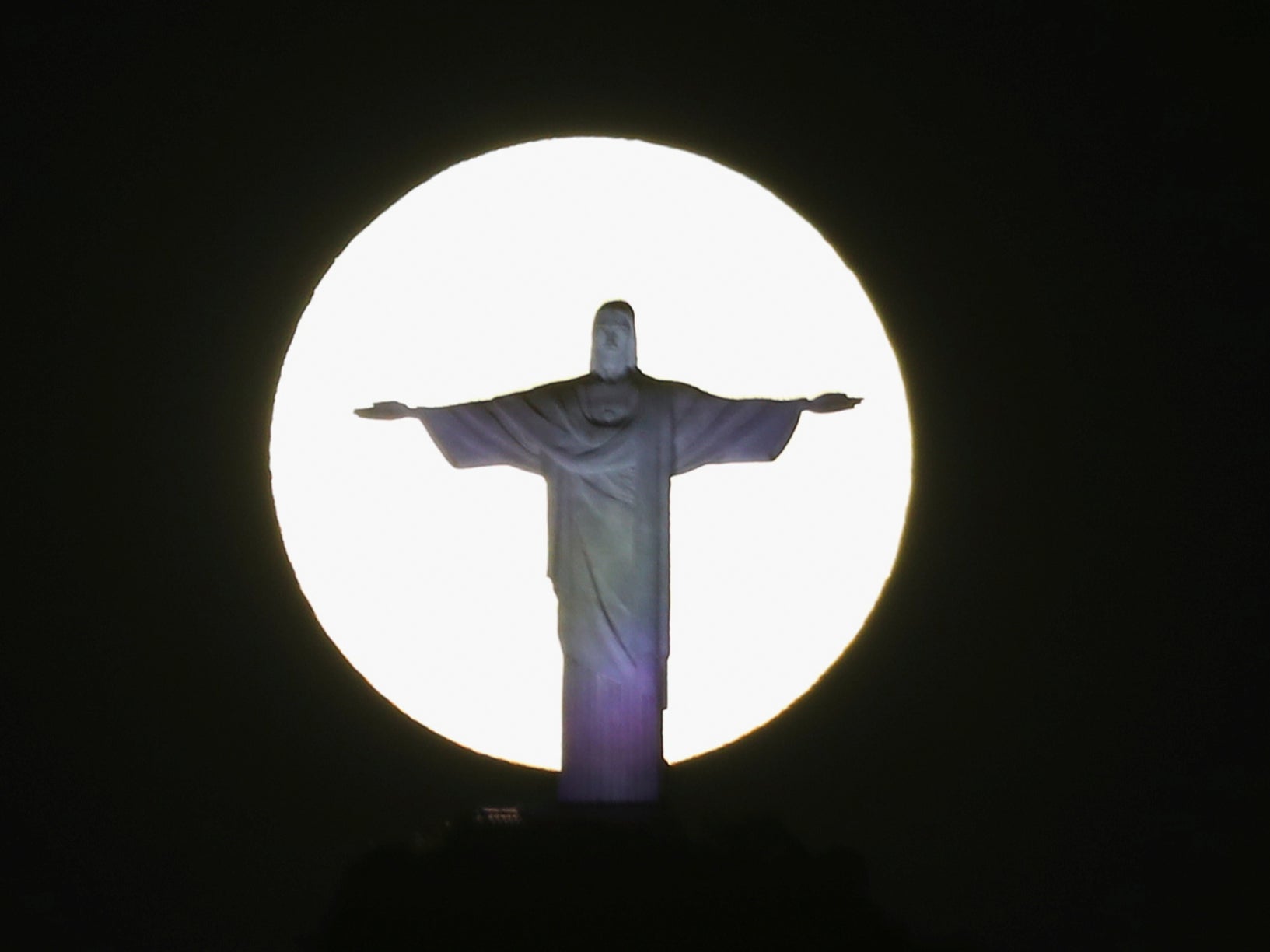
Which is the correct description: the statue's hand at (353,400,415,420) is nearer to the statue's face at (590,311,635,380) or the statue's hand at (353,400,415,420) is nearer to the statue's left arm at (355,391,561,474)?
the statue's left arm at (355,391,561,474)

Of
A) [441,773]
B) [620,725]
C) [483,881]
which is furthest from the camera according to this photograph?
[441,773]

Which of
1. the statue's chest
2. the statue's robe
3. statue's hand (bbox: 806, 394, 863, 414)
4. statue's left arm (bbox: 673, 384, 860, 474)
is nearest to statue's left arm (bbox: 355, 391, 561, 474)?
the statue's robe

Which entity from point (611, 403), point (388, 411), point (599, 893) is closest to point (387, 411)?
point (388, 411)

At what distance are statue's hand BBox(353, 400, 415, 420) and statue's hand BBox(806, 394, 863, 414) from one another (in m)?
1.10

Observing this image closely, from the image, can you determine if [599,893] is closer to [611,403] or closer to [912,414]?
[611,403]

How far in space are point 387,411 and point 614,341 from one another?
2.10 ft

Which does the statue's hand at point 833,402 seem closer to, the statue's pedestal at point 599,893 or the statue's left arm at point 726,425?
the statue's left arm at point 726,425

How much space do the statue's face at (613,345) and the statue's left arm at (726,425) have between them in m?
0.17

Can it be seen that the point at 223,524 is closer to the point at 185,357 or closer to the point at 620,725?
the point at 185,357

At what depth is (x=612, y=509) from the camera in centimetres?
626

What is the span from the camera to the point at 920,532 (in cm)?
734

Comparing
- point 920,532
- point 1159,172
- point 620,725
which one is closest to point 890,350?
point 920,532

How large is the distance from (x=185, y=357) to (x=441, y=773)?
1530 mm

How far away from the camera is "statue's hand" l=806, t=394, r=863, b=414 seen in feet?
20.6
